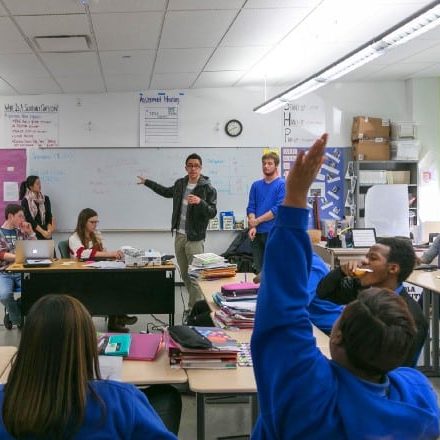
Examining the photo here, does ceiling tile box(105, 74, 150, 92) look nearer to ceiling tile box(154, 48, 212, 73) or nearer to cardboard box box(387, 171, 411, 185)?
ceiling tile box(154, 48, 212, 73)

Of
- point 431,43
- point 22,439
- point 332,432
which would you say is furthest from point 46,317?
point 431,43

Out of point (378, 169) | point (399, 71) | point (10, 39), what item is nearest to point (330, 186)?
point (378, 169)

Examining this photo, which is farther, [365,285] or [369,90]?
[369,90]

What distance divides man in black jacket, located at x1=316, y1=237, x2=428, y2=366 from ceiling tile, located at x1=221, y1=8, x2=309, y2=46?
241 centimetres

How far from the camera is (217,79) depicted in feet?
20.6

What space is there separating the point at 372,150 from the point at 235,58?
8.08 ft

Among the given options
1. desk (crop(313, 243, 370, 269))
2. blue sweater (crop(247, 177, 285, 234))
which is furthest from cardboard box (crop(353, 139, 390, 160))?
blue sweater (crop(247, 177, 285, 234))

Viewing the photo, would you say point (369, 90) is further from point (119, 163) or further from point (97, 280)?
point (97, 280)

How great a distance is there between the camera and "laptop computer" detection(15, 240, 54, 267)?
4.38 m

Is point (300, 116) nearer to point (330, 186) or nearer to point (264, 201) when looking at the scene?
point (330, 186)

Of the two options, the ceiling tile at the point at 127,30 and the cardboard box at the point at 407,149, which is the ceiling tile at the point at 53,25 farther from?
the cardboard box at the point at 407,149

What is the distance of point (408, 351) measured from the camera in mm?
925

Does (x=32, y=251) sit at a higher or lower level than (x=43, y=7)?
lower

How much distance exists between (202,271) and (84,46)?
8.34 feet
